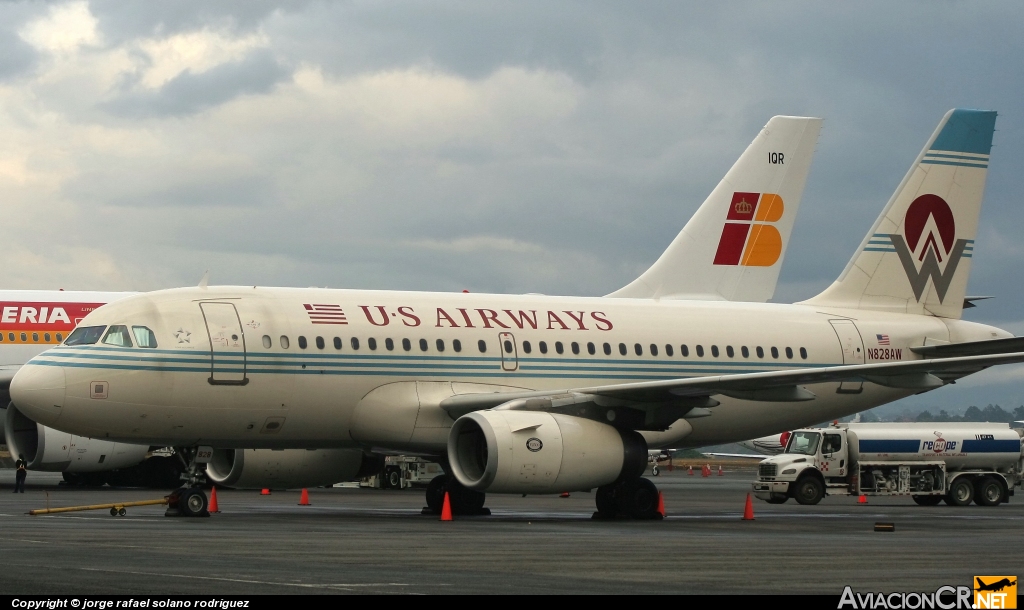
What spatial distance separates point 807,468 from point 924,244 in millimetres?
8556

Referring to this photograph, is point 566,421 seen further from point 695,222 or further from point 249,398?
point 695,222

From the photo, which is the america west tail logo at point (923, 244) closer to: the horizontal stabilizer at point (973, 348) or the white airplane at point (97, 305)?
the horizontal stabilizer at point (973, 348)

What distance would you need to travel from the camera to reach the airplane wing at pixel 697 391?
27.2 meters

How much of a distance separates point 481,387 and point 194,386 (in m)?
5.86

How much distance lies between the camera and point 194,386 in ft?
87.8

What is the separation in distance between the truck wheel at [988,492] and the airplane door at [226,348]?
24.4m

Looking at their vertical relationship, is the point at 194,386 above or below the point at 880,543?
above

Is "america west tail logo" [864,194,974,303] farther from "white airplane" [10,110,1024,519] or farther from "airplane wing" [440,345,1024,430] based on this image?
"airplane wing" [440,345,1024,430]

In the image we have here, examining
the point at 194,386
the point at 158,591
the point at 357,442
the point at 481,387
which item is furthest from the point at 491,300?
the point at 158,591

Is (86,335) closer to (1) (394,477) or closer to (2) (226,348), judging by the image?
(2) (226,348)

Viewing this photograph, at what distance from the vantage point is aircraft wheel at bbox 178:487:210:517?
26672 mm

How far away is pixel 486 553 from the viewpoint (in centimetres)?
1855

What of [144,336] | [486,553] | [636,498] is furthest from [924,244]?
[486,553]

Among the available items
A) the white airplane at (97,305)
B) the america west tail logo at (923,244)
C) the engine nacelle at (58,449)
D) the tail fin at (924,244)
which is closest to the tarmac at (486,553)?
the tail fin at (924,244)
